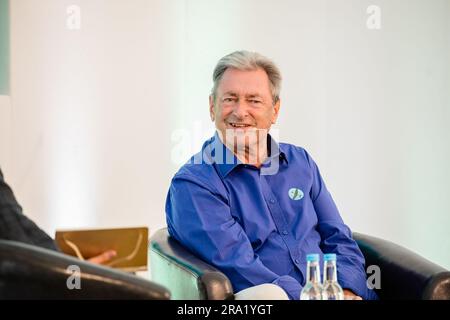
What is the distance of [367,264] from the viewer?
2.39 meters

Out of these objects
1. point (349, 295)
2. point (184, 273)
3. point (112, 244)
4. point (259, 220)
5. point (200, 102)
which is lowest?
point (349, 295)

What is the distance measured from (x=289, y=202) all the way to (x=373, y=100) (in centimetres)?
172

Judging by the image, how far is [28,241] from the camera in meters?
1.60

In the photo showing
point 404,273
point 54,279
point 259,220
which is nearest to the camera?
point 54,279

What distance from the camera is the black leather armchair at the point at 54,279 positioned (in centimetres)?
140

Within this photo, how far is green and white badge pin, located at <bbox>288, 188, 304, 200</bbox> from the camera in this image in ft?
7.77

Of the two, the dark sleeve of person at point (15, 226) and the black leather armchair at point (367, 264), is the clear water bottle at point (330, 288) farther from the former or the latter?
the dark sleeve of person at point (15, 226)

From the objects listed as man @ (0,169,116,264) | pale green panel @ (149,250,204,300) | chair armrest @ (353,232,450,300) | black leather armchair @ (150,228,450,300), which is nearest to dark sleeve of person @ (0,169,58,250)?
man @ (0,169,116,264)

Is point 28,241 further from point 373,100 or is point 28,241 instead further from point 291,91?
point 373,100

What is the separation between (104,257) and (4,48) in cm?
206

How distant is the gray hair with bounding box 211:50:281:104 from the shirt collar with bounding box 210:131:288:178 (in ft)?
0.66

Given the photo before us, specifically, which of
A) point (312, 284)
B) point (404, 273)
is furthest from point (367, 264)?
point (312, 284)

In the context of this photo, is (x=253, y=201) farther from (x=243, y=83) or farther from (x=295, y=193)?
(x=243, y=83)
